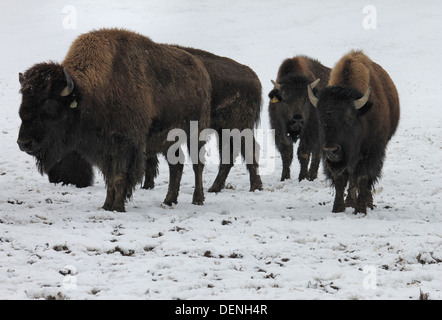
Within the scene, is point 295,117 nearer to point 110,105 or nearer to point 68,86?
point 110,105

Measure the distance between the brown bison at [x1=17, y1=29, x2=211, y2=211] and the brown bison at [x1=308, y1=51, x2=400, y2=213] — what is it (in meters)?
2.28

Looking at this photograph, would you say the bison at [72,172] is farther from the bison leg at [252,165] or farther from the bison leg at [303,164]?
the bison leg at [303,164]

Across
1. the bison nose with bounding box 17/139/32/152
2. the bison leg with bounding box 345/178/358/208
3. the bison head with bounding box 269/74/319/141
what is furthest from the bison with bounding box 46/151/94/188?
the bison leg with bounding box 345/178/358/208

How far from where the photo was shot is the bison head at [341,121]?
7824 mm

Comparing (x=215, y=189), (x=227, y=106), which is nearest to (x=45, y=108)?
(x=227, y=106)

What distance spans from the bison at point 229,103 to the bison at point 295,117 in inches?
40.6

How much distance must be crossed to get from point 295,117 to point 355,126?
367 centimetres

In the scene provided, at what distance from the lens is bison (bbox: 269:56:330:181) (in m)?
11.6

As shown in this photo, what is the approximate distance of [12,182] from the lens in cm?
1026

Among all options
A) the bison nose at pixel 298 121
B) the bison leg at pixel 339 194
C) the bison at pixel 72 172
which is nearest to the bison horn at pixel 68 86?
the bison at pixel 72 172

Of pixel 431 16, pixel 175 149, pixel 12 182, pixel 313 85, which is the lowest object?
pixel 12 182

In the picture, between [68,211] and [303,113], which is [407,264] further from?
[303,113]

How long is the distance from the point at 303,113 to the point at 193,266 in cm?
685

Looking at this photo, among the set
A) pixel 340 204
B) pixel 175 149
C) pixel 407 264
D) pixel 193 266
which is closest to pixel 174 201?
pixel 175 149
